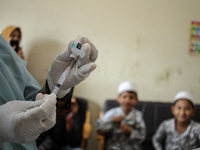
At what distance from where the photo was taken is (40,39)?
1.19m

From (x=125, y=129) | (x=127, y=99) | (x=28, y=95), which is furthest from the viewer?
(x=127, y=99)

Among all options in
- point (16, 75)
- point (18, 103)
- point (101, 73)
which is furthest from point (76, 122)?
point (18, 103)

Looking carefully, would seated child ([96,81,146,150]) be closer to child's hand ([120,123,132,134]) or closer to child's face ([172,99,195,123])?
child's hand ([120,123,132,134])

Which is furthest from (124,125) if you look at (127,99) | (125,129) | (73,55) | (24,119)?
(24,119)

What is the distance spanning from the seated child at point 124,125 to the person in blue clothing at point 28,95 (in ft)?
2.87

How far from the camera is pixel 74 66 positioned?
603 millimetres

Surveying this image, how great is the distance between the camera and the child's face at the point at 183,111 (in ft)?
4.72

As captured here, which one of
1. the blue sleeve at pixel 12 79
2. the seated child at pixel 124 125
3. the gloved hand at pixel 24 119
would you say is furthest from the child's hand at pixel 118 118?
the gloved hand at pixel 24 119

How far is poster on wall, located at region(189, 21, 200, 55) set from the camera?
73.5 inches

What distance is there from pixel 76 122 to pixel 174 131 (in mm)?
803

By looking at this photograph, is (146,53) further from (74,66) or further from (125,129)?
(74,66)

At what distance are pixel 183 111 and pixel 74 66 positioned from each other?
113 centimetres

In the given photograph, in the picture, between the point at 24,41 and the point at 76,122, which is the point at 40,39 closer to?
the point at 24,41

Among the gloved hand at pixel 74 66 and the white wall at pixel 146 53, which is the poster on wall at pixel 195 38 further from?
the gloved hand at pixel 74 66
